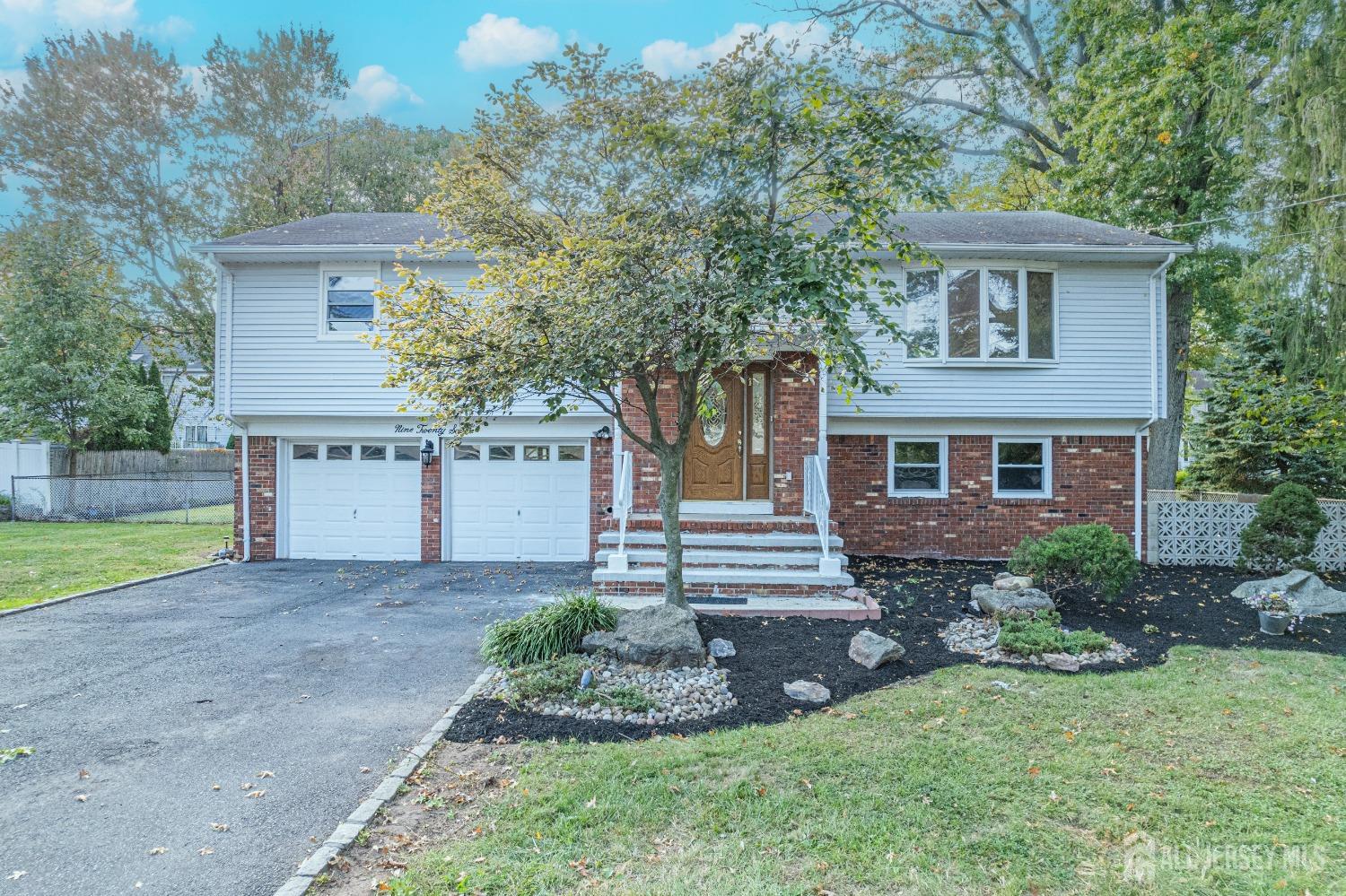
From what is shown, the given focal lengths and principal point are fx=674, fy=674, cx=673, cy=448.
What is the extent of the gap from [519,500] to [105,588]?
5673 millimetres

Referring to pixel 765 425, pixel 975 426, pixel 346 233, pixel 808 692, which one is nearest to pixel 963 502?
pixel 975 426

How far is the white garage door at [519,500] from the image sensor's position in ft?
37.7

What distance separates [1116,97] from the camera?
12.2 m

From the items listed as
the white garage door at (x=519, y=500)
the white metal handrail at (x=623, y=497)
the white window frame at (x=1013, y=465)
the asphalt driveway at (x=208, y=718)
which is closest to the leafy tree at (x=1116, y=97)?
the white window frame at (x=1013, y=465)

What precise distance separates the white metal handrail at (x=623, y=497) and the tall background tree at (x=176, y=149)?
53.0 feet

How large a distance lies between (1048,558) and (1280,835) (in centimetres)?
→ 469

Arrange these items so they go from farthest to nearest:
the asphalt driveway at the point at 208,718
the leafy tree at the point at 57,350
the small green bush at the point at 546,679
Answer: the leafy tree at the point at 57,350 < the small green bush at the point at 546,679 < the asphalt driveway at the point at 208,718

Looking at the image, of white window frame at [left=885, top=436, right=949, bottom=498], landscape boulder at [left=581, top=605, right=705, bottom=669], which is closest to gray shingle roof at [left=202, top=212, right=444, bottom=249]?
landscape boulder at [left=581, top=605, right=705, bottom=669]

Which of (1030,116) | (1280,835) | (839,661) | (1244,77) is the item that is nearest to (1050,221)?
(1244,77)

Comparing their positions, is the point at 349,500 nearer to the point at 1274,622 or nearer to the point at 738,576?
the point at 738,576

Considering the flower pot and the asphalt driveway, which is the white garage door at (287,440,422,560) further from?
the flower pot

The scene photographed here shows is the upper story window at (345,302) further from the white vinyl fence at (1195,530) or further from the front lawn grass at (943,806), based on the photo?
the white vinyl fence at (1195,530)

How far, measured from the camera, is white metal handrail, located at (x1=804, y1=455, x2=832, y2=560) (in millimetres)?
8609

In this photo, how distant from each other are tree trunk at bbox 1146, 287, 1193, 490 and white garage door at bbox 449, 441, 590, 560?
11210 millimetres
